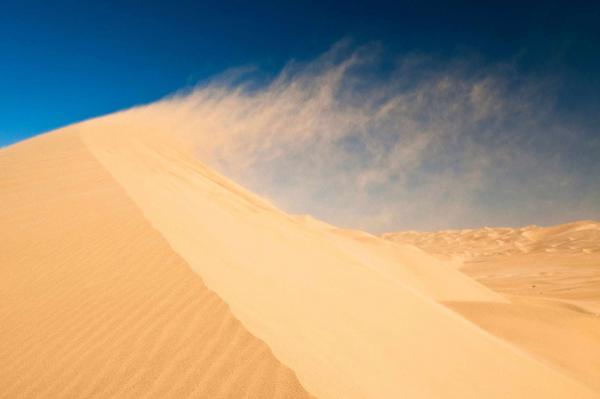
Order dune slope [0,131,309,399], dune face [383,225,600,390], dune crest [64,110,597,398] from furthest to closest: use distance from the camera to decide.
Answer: dune face [383,225,600,390]
dune crest [64,110,597,398]
dune slope [0,131,309,399]

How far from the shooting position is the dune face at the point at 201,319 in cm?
234

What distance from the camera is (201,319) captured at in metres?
2.76

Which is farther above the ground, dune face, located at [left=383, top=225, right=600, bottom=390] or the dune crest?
the dune crest

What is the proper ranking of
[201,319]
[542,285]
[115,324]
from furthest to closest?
[542,285] → [115,324] → [201,319]

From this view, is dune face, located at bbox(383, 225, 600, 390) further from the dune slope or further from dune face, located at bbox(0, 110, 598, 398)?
the dune slope

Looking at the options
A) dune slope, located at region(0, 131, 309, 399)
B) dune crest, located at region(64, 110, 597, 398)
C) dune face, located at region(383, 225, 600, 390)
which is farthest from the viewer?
dune face, located at region(383, 225, 600, 390)

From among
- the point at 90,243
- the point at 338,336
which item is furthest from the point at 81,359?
the point at 90,243

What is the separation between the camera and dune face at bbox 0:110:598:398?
7.67 ft

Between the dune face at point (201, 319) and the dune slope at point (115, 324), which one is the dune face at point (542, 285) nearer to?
the dune face at point (201, 319)

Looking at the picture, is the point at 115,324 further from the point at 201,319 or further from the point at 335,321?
the point at 335,321

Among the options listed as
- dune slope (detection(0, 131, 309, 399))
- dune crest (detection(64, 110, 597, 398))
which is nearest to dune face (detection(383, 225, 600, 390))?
dune crest (detection(64, 110, 597, 398))

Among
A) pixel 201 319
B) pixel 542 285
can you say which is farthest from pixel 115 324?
pixel 542 285

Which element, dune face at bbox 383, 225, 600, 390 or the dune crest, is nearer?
the dune crest

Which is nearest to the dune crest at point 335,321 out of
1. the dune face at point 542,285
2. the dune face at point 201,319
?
the dune face at point 201,319
